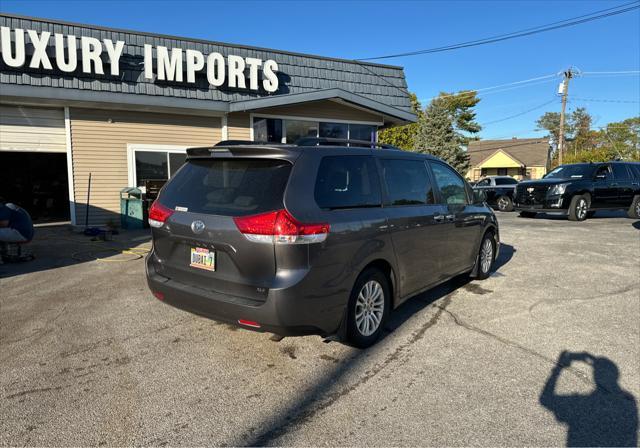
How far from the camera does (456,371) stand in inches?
134

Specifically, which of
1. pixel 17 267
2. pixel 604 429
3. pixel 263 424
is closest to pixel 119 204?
pixel 17 267

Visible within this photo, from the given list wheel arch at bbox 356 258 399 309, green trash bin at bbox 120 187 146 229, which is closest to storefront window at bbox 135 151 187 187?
green trash bin at bbox 120 187 146 229

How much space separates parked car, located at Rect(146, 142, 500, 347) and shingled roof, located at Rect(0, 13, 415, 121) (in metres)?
7.90

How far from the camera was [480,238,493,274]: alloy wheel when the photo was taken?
600cm

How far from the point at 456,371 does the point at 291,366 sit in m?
1.32

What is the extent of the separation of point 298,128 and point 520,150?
46.5 metres

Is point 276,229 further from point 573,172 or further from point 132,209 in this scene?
point 573,172

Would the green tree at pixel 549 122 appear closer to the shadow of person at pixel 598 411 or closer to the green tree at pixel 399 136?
the green tree at pixel 399 136

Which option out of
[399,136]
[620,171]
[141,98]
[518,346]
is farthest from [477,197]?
[399,136]

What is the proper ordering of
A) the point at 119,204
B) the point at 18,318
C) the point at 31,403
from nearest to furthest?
the point at 31,403 → the point at 18,318 → the point at 119,204

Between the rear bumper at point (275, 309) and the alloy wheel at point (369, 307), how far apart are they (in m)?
0.32

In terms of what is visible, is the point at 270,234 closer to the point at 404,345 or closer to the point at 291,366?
the point at 291,366

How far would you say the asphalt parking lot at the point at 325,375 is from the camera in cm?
262

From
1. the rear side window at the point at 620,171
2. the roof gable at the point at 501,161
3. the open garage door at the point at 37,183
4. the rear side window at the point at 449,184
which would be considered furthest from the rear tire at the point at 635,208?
the roof gable at the point at 501,161
